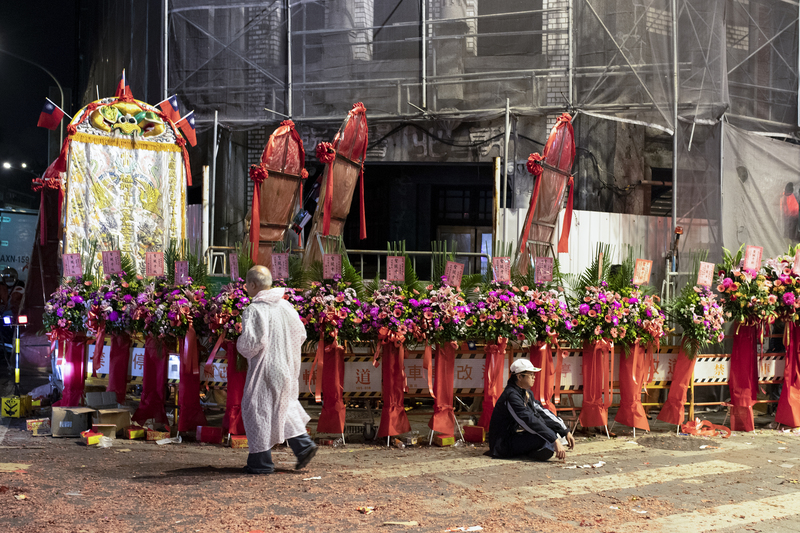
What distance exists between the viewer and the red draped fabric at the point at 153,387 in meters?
8.55

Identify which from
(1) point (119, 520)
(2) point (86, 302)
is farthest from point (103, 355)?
(1) point (119, 520)

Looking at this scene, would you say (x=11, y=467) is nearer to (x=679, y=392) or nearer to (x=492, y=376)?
(x=492, y=376)

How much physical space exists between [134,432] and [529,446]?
426cm

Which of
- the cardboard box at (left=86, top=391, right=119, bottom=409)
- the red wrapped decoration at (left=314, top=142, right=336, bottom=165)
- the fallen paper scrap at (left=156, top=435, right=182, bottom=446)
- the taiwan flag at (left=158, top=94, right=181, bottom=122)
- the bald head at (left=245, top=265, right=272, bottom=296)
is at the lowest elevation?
the fallen paper scrap at (left=156, top=435, right=182, bottom=446)

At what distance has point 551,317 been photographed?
8328 mm

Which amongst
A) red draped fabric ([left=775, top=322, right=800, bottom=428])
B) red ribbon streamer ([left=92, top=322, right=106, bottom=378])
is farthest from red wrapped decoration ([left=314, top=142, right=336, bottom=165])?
red draped fabric ([left=775, top=322, right=800, bottom=428])

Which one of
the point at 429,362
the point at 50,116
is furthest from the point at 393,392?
the point at 50,116

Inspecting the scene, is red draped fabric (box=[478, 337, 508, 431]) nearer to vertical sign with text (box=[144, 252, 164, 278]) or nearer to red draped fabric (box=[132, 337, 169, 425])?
red draped fabric (box=[132, 337, 169, 425])

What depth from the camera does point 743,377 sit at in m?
9.39

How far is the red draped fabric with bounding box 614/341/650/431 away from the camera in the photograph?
28.8 ft

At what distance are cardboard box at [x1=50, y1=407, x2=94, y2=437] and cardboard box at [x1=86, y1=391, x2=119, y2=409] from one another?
0.24 m

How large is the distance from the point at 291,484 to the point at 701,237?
336 inches

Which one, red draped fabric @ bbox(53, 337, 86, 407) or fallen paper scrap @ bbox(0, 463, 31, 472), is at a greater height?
red draped fabric @ bbox(53, 337, 86, 407)

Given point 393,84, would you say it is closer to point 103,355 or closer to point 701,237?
point 701,237
